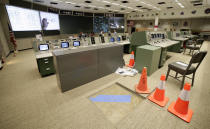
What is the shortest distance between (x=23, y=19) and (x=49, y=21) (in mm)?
2427

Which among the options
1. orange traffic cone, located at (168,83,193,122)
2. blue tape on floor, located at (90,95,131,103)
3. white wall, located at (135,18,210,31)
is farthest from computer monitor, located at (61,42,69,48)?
white wall, located at (135,18,210,31)

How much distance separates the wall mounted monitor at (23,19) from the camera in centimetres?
556

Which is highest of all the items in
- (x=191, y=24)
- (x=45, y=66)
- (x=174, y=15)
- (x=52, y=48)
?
(x=174, y=15)

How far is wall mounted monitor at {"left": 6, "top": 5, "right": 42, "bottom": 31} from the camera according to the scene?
18.2 feet

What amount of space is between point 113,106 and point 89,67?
107 cm

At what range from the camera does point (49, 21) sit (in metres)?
8.34

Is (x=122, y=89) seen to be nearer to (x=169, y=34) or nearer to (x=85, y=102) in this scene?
(x=85, y=102)

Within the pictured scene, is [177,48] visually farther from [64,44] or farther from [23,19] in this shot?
[23,19]

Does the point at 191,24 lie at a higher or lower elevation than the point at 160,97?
higher

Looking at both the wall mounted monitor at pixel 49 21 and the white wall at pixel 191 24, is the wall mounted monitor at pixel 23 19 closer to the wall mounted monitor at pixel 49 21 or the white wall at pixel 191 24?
the wall mounted monitor at pixel 49 21

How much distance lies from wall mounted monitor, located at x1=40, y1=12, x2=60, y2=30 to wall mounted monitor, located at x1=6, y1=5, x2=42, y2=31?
18.4 inches

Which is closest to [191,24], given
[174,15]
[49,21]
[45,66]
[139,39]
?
[174,15]

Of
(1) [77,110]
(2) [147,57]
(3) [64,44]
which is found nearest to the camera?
(1) [77,110]

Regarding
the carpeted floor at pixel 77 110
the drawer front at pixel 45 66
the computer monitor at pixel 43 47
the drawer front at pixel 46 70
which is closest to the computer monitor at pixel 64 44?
the computer monitor at pixel 43 47
